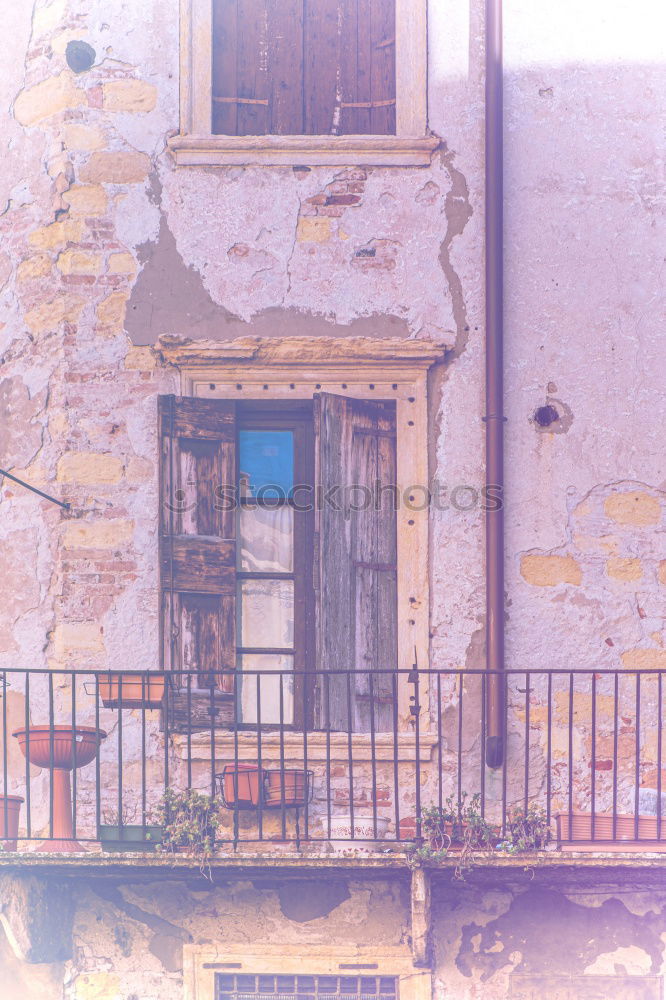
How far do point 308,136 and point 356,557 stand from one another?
2.37 m

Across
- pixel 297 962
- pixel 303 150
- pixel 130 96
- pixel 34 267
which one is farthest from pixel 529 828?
pixel 130 96

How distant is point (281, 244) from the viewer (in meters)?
8.65

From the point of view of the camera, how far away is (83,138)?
8.76m

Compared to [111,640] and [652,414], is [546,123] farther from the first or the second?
[111,640]

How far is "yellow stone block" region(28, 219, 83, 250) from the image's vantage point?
868 centimetres

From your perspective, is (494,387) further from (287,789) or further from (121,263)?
(287,789)

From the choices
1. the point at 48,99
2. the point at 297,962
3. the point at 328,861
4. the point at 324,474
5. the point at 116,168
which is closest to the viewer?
the point at 328,861

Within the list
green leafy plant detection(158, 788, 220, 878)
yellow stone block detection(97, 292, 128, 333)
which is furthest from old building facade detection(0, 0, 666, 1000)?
green leafy plant detection(158, 788, 220, 878)

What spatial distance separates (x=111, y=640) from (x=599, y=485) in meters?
2.75

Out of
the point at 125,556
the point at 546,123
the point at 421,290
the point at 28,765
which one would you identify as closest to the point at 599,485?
the point at 421,290

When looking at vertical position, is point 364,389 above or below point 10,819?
above

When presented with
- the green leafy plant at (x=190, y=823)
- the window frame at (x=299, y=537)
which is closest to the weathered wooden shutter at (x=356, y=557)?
the window frame at (x=299, y=537)

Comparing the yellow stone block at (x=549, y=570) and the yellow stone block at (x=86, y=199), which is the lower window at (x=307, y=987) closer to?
the yellow stone block at (x=549, y=570)

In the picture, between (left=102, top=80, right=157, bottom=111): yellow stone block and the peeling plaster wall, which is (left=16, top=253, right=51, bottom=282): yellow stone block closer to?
Result: (left=102, top=80, right=157, bottom=111): yellow stone block
